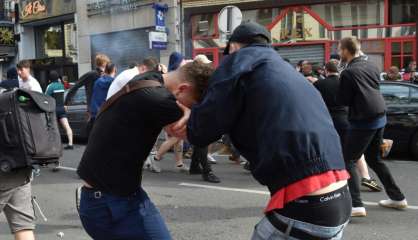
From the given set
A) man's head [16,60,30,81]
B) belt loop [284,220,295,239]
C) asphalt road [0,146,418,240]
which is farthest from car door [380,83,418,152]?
belt loop [284,220,295,239]

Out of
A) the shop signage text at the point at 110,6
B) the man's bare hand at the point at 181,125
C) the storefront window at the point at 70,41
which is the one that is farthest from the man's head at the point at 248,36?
the storefront window at the point at 70,41

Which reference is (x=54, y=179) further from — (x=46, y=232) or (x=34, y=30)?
(x=34, y=30)

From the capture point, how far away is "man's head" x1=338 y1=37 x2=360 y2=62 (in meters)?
5.25

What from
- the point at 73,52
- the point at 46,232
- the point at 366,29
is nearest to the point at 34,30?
the point at 73,52

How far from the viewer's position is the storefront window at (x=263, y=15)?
17703mm

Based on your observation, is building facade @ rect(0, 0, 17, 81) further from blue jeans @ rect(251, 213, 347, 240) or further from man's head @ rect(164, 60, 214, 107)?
blue jeans @ rect(251, 213, 347, 240)

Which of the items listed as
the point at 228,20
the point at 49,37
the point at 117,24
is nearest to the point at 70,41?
the point at 49,37

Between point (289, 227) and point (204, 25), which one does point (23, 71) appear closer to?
point (289, 227)

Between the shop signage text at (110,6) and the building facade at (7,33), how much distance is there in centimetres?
664

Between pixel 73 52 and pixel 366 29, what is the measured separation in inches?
529

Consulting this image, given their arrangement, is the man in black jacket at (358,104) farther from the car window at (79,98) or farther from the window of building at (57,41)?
the window of building at (57,41)

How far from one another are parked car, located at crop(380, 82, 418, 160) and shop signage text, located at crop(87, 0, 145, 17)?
1260 centimetres

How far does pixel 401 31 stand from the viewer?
15648mm

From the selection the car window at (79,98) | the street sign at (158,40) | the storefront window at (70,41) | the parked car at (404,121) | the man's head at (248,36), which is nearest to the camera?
the man's head at (248,36)
